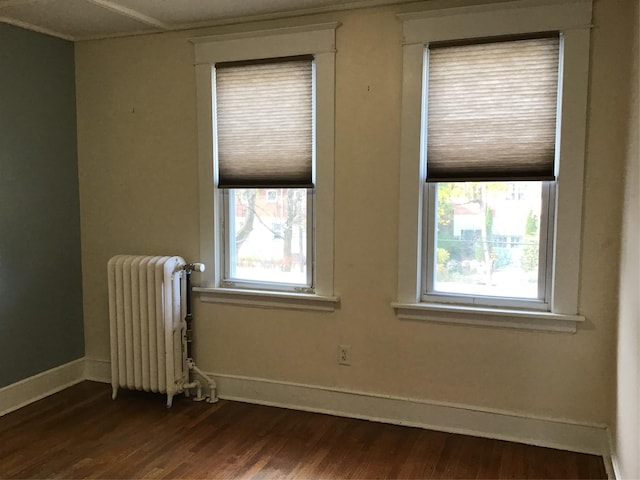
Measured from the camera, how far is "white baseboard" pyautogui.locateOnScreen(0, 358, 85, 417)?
3.48 meters

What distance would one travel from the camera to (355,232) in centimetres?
329

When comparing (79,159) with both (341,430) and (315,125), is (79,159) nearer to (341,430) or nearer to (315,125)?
(315,125)

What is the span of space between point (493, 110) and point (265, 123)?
1357 millimetres

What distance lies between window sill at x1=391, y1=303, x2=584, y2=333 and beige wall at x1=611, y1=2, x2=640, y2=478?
29 cm

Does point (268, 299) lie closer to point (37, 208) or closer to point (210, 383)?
point (210, 383)

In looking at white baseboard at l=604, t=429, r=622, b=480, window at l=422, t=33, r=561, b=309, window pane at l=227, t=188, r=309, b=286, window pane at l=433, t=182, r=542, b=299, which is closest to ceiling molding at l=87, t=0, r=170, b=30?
window pane at l=227, t=188, r=309, b=286

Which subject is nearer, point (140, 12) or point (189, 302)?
point (140, 12)

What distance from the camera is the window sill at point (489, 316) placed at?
290 cm

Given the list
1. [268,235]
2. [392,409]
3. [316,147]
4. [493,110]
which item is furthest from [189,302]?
[493,110]

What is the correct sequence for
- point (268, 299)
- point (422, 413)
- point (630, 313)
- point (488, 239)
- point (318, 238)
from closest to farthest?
point (630, 313), point (488, 239), point (422, 413), point (318, 238), point (268, 299)

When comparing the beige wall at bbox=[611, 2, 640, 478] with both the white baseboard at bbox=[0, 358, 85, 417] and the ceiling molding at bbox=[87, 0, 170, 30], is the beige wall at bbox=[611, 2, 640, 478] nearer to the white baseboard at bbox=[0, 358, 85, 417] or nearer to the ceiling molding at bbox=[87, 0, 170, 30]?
the ceiling molding at bbox=[87, 0, 170, 30]

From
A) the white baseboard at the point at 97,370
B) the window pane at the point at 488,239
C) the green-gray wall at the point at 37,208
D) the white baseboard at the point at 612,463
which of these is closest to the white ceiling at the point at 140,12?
the green-gray wall at the point at 37,208

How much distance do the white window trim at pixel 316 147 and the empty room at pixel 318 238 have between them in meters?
0.01

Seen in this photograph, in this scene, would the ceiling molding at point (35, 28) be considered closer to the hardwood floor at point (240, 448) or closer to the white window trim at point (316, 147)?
the white window trim at point (316, 147)
